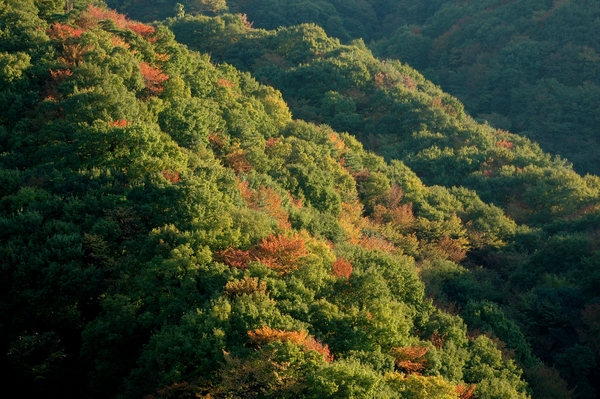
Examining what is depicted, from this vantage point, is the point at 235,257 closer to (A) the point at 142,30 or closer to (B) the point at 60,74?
(B) the point at 60,74

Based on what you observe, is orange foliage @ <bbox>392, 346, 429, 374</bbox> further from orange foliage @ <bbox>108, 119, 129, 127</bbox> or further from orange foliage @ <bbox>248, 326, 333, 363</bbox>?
orange foliage @ <bbox>108, 119, 129, 127</bbox>

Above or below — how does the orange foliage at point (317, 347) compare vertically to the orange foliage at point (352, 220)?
above

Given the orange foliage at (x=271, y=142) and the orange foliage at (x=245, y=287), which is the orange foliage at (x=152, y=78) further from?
the orange foliage at (x=245, y=287)

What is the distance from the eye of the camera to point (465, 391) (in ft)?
98.5

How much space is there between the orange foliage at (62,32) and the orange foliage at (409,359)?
3408cm

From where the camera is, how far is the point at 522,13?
97812 mm

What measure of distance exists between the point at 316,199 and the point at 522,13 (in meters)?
66.5

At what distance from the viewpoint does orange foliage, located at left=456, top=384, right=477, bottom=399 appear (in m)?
29.5

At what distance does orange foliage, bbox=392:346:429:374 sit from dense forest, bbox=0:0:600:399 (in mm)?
130

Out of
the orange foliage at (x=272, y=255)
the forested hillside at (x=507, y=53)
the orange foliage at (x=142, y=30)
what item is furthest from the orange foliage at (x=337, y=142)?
the forested hillside at (x=507, y=53)

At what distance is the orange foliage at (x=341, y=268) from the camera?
32688mm

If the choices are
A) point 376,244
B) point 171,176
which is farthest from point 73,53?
point 376,244

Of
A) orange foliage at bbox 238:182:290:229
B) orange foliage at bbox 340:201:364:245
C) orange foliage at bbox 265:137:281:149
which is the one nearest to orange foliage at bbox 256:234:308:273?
orange foliage at bbox 238:182:290:229

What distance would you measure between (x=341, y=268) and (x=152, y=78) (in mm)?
22898
